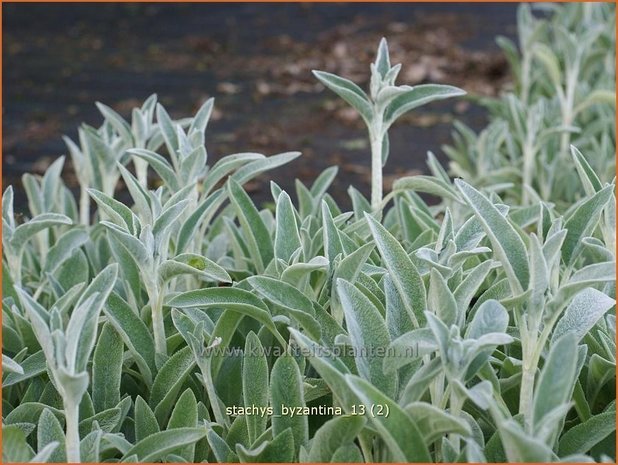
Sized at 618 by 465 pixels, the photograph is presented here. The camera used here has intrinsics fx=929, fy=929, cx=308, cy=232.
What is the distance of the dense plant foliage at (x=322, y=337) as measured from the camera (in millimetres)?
1305

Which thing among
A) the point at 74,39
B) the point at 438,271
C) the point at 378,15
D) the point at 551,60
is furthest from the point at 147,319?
the point at 378,15

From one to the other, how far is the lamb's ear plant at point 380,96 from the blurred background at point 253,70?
71.4 inches

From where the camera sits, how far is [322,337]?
5.13 ft

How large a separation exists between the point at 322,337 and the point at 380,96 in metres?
0.61

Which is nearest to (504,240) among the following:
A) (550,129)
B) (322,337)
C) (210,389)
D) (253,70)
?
(322,337)

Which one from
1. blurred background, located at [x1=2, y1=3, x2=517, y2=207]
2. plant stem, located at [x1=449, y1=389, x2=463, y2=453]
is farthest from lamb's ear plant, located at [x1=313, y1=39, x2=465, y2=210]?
blurred background, located at [x1=2, y1=3, x2=517, y2=207]

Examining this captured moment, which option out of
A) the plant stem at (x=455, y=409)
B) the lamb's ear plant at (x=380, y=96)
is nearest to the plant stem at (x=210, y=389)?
the plant stem at (x=455, y=409)

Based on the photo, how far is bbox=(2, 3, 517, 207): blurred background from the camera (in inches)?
175

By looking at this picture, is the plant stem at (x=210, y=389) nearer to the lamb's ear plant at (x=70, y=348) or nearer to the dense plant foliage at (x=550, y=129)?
the lamb's ear plant at (x=70, y=348)

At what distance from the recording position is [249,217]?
6.53ft

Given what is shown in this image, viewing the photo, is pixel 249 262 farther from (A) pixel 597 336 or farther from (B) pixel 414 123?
(B) pixel 414 123

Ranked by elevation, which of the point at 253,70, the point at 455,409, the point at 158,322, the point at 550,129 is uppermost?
the point at 253,70

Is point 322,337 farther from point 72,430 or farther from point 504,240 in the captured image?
point 72,430

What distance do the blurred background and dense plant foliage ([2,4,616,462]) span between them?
1.88 m
